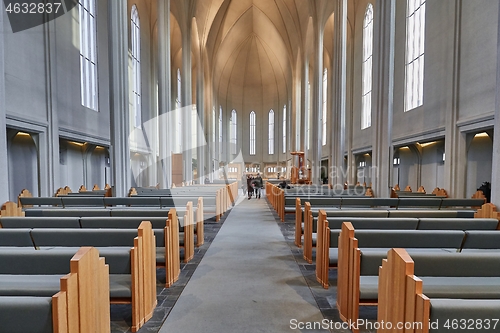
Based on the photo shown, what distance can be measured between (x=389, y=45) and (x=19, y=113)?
447 inches

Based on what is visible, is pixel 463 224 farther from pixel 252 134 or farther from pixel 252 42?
pixel 252 42

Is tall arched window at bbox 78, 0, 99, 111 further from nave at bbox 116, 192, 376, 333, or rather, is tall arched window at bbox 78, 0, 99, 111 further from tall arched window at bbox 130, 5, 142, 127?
nave at bbox 116, 192, 376, 333

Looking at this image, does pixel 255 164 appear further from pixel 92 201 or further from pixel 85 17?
pixel 92 201

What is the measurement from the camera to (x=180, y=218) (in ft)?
14.1

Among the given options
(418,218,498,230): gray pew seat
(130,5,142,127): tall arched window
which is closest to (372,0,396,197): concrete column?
(418,218,498,230): gray pew seat

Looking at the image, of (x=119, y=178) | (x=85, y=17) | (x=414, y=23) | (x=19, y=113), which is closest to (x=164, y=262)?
(x=119, y=178)

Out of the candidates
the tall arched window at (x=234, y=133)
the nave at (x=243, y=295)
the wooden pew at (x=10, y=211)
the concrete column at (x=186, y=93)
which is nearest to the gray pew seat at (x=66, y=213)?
the wooden pew at (x=10, y=211)

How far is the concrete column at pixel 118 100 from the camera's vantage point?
830 centimetres

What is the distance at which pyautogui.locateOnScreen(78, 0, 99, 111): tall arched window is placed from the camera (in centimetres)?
1103

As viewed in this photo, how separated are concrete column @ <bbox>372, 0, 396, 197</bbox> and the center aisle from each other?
498 centimetres

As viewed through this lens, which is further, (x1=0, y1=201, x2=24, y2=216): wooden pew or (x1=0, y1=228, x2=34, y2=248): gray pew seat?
(x1=0, y1=201, x2=24, y2=216): wooden pew

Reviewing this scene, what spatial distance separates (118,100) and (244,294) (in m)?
7.78

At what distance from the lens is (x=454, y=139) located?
26.1 ft

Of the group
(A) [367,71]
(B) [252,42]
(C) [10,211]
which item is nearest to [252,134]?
(B) [252,42]
